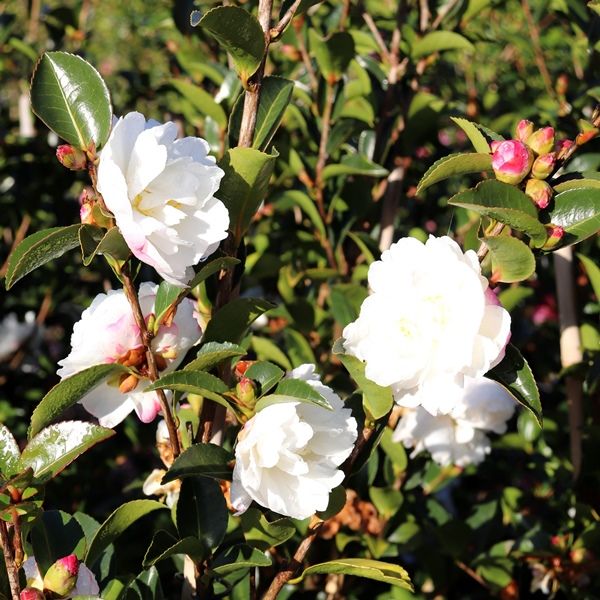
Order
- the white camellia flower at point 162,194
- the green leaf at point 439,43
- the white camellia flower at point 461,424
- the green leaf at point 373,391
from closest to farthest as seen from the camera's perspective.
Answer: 1. the white camellia flower at point 162,194
2. the green leaf at point 373,391
3. the white camellia flower at point 461,424
4. the green leaf at point 439,43

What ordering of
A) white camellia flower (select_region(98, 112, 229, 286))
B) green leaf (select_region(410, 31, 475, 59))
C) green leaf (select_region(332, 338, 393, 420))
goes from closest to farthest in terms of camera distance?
white camellia flower (select_region(98, 112, 229, 286)), green leaf (select_region(332, 338, 393, 420)), green leaf (select_region(410, 31, 475, 59))

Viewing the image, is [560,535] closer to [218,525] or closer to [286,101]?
[218,525]

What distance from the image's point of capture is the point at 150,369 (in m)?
0.88

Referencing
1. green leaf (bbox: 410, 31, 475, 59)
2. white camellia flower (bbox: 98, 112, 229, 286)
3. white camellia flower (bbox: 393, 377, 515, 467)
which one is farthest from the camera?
green leaf (bbox: 410, 31, 475, 59)

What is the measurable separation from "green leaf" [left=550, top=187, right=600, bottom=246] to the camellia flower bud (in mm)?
555

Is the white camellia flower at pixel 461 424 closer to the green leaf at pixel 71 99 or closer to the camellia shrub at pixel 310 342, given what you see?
the camellia shrub at pixel 310 342

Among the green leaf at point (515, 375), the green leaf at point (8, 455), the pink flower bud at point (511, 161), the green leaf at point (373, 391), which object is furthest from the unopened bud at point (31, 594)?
the pink flower bud at point (511, 161)

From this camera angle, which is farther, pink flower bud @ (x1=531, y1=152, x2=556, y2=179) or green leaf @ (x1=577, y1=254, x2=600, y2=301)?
green leaf @ (x1=577, y1=254, x2=600, y2=301)

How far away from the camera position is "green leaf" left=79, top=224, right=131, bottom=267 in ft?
2.58

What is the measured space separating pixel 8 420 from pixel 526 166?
1556 millimetres

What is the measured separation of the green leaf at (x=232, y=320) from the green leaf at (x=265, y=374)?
5 cm

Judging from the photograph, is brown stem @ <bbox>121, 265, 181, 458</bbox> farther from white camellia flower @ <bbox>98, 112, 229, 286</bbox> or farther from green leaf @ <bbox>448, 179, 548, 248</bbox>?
green leaf @ <bbox>448, 179, 548, 248</bbox>

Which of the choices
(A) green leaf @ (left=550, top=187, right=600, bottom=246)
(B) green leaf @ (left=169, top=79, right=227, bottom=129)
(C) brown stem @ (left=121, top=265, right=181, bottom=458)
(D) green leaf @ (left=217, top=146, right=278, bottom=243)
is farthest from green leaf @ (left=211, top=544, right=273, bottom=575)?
(B) green leaf @ (left=169, top=79, right=227, bottom=129)

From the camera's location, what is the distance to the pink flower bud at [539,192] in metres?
0.85
